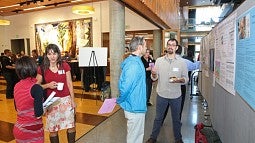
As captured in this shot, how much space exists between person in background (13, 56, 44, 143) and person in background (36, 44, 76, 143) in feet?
1.91

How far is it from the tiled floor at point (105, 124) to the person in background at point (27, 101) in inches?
64.4

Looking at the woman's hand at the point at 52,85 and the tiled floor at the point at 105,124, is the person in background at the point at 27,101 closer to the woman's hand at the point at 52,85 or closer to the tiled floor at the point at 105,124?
the woman's hand at the point at 52,85

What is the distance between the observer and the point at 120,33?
623 cm

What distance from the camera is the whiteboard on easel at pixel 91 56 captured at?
588cm

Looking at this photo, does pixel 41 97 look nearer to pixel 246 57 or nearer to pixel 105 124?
pixel 246 57

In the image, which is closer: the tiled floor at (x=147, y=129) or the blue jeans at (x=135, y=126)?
the blue jeans at (x=135, y=126)

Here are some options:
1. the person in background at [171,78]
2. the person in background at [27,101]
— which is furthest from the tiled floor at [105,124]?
the person in background at [27,101]

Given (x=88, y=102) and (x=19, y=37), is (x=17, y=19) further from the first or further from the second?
(x=88, y=102)

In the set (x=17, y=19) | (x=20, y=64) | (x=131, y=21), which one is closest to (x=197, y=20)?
(x=131, y=21)

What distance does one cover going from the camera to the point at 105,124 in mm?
4359

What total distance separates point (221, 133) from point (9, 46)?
56.2 ft

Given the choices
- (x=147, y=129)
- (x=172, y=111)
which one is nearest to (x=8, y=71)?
(x=147, y=129)

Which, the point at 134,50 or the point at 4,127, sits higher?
the point at 134,50

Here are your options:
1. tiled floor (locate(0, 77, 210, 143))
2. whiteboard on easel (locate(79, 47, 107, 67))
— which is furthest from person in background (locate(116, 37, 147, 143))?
whiteboard on easel (locate(79, 47, 107, 67))
